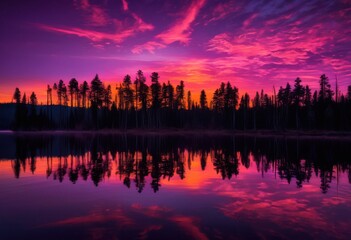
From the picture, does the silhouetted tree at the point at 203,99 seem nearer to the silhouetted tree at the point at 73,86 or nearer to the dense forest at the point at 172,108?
the dense forest at the point at 172,108

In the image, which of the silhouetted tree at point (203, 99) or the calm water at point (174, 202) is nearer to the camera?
the calm water at point (174, 202)

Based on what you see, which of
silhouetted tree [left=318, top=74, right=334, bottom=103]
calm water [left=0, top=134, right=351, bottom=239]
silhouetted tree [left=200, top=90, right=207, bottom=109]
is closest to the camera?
calm water [left=0, top=134, right=351, bottom=239]

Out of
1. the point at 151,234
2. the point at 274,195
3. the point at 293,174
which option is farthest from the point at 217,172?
the point at 151,234

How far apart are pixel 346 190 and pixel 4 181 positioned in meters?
19.5

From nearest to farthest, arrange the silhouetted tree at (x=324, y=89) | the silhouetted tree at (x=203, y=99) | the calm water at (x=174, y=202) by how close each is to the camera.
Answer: the calm water at (x=174, y=202) < the silhouetted tree at (x=324, y=89) < the silhouetted tree at (x=203, y=99)

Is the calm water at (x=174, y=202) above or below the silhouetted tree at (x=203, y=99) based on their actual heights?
below

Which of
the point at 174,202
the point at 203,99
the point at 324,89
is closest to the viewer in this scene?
the point at 174,202

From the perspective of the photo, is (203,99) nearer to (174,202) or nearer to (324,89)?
(324,89)

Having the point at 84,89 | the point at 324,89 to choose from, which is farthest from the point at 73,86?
the point at 324,89

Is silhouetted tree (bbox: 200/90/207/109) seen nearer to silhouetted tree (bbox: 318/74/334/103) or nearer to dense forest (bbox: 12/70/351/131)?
dense forest (bbox: 12/70/351/131)

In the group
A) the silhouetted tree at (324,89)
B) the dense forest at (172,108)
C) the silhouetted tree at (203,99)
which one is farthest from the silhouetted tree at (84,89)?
the silhouetted tree at (324,89)

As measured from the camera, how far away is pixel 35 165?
960 inches

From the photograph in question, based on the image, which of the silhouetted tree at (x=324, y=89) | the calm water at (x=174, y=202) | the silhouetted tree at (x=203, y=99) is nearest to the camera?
the calm water at (x=174, y=202)

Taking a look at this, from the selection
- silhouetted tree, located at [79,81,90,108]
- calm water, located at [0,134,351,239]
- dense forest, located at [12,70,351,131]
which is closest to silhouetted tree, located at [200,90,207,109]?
dense forest, located at [12,70,351,131]
